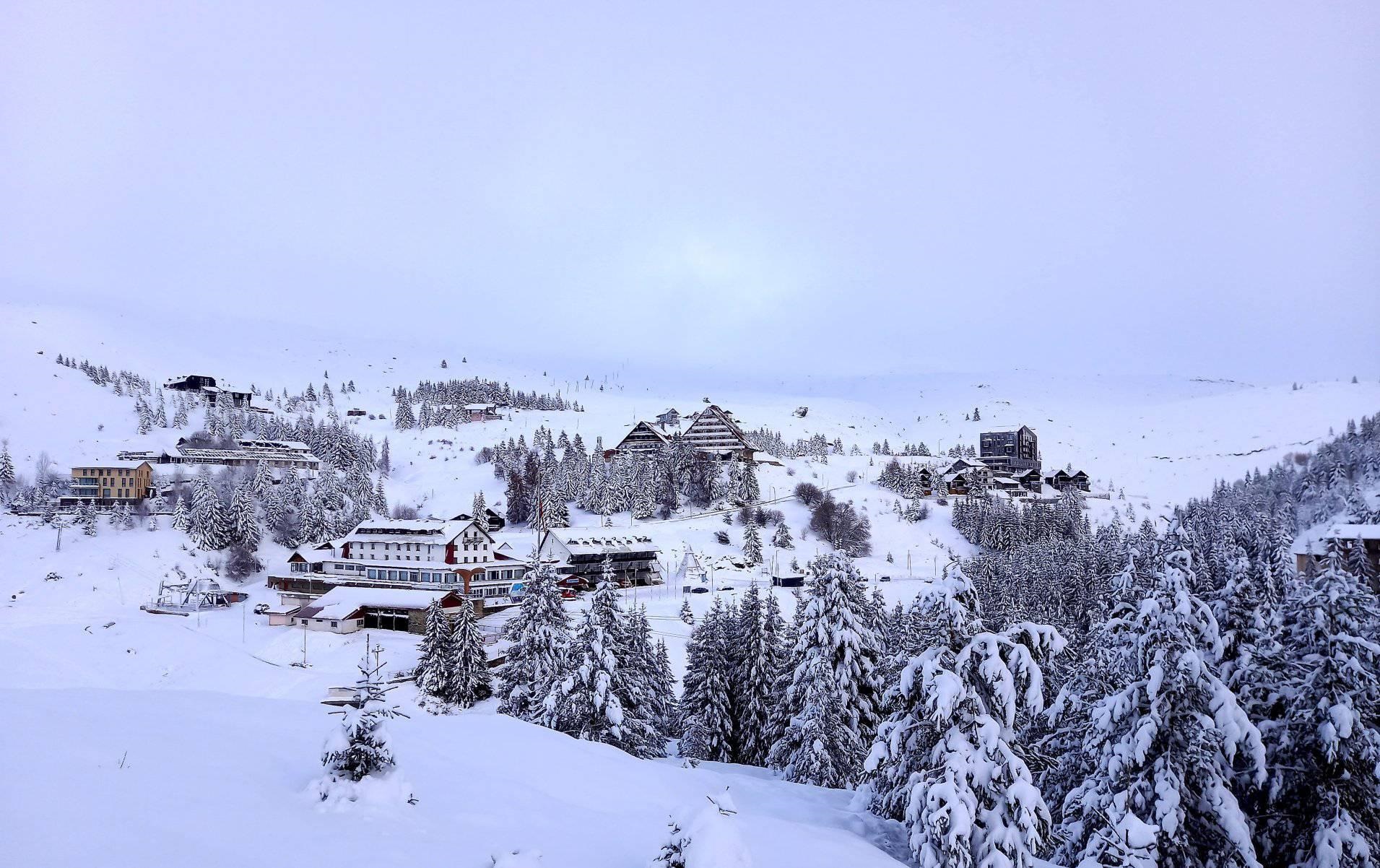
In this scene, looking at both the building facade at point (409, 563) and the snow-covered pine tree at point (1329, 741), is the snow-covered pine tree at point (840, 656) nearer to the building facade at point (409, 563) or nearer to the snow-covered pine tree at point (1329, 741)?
the snow-covered pine tree at point (1329, 741)

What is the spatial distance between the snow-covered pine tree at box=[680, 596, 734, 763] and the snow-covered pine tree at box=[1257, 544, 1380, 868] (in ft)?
77.8

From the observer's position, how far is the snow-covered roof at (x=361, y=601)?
207 feet

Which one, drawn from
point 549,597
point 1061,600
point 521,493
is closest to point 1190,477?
point 1061,600

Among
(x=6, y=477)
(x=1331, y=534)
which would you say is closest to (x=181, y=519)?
(x=6, y=477)

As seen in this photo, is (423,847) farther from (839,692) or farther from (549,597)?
(549,597)

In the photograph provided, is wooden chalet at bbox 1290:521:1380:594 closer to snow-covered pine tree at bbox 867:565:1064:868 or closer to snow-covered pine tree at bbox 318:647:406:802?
snow-covered pine tree at bbox 867:565:1064:868

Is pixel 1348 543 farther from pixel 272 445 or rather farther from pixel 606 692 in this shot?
pixel 272 445

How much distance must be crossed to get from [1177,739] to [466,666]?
128 feet

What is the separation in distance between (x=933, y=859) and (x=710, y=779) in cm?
719

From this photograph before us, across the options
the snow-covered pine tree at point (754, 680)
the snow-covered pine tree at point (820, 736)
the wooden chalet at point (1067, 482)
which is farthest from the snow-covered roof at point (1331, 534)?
the wooden chalet at point (1067, 482)

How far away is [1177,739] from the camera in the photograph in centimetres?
1476

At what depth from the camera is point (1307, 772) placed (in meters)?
16.2

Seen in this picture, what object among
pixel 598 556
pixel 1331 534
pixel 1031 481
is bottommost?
pixel 598 556

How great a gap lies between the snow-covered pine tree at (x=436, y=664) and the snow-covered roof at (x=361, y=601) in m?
15.8
